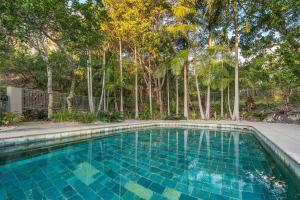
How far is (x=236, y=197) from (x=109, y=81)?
12682 millimetres

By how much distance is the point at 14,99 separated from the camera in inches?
395

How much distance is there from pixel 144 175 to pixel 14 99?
9.54m

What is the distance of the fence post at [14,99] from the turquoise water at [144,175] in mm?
6168

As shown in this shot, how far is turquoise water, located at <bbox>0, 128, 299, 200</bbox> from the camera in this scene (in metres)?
2.86

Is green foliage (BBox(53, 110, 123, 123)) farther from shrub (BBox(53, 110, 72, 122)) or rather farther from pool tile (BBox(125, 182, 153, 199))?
pool tile (BBox(125, 182, 153, 199))

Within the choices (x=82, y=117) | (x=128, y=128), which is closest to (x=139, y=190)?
(x=128, y=128)

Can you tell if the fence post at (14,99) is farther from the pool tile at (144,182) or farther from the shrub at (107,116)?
the pool tile at (144,182)

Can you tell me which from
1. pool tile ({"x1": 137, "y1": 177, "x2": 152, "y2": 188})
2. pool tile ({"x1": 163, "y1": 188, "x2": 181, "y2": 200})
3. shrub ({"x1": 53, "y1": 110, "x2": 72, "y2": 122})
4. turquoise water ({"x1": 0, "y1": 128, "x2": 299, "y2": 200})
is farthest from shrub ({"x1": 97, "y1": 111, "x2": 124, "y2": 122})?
pool tile ({"x1": 163, "y1": 188, "x2": 181, "y2": 200})

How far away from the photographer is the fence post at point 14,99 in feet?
32.2

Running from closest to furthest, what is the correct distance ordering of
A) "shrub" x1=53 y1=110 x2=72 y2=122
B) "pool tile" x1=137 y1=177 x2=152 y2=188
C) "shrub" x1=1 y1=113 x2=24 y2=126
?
"pool tile" x1=137 y1=177 x2=152 y2=188, "shrub" x1=1 y1=113 x2=24 y2=126, "shrub" x1=53 y1=110 x2=72 y2=122

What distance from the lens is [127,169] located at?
4000 millimetres

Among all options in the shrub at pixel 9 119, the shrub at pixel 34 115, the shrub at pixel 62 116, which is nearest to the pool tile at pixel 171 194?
the shrub at pixel 9 119

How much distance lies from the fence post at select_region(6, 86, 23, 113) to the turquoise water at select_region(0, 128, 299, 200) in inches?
243

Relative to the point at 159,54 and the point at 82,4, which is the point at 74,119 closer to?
the point at 82,4
